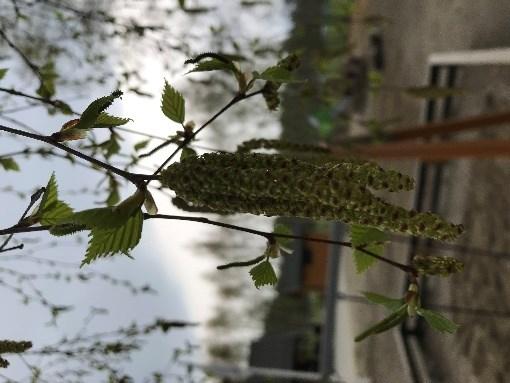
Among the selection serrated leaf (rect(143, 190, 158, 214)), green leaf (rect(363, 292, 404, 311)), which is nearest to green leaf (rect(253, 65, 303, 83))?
serrated leaf (rect(143, 190, 158, 214))

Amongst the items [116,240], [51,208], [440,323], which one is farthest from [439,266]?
[51,208]

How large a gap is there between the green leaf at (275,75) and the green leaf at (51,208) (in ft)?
1.33

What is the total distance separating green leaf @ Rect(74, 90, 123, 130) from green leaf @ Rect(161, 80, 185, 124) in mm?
225

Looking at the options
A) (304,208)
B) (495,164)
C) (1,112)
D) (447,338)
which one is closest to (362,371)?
(447,338)

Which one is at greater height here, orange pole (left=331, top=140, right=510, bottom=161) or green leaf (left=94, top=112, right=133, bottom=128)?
orange pole (left=331, top=140, right=510, bottom=161)

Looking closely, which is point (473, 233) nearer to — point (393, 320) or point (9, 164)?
point (393, 320)

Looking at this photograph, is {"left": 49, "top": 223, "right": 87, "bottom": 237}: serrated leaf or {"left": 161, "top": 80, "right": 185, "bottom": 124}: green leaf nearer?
{"left": 49, "top": 223, "right": 87, "bottom": 237}: serrated leaf

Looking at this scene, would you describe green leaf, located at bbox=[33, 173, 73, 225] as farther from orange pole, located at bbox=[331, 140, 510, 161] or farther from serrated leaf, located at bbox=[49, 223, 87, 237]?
orange pole, located at bbox=[331, 140, 510, 161]

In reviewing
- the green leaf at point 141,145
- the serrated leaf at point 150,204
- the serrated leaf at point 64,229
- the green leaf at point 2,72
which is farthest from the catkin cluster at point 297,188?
the green leaf at point 2,72

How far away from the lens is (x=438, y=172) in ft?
13.4

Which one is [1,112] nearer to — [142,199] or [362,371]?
[142,199]

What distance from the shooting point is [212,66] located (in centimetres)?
104

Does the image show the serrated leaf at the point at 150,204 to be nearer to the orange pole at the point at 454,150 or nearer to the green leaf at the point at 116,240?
the green leaf at the point at 116,240

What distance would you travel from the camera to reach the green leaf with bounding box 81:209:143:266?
2.78 ft
